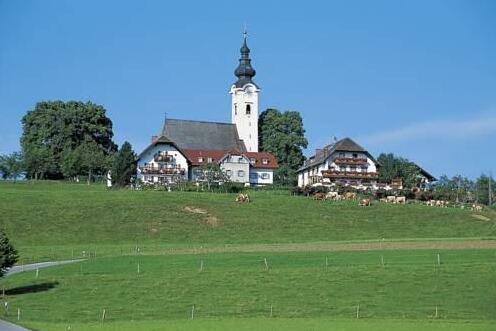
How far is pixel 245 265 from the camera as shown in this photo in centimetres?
4916

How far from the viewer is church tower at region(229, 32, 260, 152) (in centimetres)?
14000

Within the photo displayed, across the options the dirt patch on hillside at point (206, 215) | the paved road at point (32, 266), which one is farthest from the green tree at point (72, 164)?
the paved road at point (32, 266)

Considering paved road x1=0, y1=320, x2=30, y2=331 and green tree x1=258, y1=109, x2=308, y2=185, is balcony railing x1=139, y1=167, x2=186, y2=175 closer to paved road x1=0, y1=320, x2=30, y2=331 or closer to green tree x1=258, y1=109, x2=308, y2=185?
green tree x1=258, y1=109, x2=308, y2=185

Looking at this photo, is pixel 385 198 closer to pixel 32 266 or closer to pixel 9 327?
pixel 32 266

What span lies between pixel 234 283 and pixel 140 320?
8.39m

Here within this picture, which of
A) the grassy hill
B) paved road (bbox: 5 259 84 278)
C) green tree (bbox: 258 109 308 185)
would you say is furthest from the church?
paved road (bbox: 5 259 84 278)

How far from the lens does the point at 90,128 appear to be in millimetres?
128875

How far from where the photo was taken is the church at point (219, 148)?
12281 centimetres

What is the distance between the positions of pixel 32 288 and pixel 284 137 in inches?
3817

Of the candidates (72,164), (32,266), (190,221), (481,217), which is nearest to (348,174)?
(72,164)

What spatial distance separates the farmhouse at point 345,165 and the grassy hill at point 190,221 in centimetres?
3358

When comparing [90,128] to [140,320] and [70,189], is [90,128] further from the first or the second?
[140,320]

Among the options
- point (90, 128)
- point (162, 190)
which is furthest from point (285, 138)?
point (162, 190)

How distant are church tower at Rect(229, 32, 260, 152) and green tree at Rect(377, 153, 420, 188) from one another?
22.4 metres
